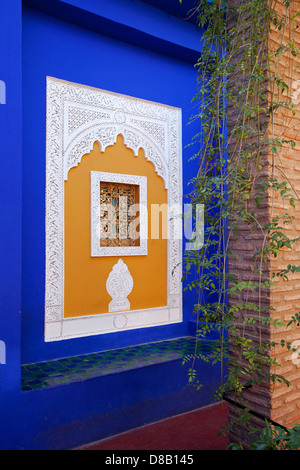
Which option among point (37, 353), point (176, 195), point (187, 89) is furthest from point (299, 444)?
point (187, 89)

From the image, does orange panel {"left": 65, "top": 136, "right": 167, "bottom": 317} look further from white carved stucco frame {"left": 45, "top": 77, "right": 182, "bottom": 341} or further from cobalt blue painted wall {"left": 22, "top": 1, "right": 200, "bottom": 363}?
cobalt blue painted wall {"left": 22, "top": 1, "right": 200, "bottom": 363}

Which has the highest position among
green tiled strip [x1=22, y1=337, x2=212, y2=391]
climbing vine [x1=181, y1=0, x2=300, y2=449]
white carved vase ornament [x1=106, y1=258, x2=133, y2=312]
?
climbing vine [x1=181, y1=0, x2=300, y2=449]

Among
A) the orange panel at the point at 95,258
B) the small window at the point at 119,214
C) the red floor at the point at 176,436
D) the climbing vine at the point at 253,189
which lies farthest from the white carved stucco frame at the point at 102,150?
the climbing vine at the point at 253,189

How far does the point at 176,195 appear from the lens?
4180 millimetres

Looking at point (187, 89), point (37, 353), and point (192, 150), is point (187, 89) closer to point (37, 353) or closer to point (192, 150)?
point (192, 150)

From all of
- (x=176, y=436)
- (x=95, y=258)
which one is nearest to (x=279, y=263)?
(x=176, y=436)

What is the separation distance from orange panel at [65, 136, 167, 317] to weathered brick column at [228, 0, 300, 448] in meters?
1.86

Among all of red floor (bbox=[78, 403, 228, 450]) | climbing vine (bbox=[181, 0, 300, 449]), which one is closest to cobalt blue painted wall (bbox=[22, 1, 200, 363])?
red floor (bbox=[78, 403, 228, 450])

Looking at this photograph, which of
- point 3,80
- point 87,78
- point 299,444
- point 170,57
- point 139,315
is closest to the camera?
point 299,444

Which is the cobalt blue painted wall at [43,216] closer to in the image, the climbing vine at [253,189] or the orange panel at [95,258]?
the orange panel at [95,258]

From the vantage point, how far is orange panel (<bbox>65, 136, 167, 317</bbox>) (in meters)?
3.41

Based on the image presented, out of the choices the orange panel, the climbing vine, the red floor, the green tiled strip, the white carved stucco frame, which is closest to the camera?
the climbing vine

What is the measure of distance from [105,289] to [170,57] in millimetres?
2592

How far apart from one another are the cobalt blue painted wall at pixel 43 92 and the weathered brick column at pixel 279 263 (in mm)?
1879
